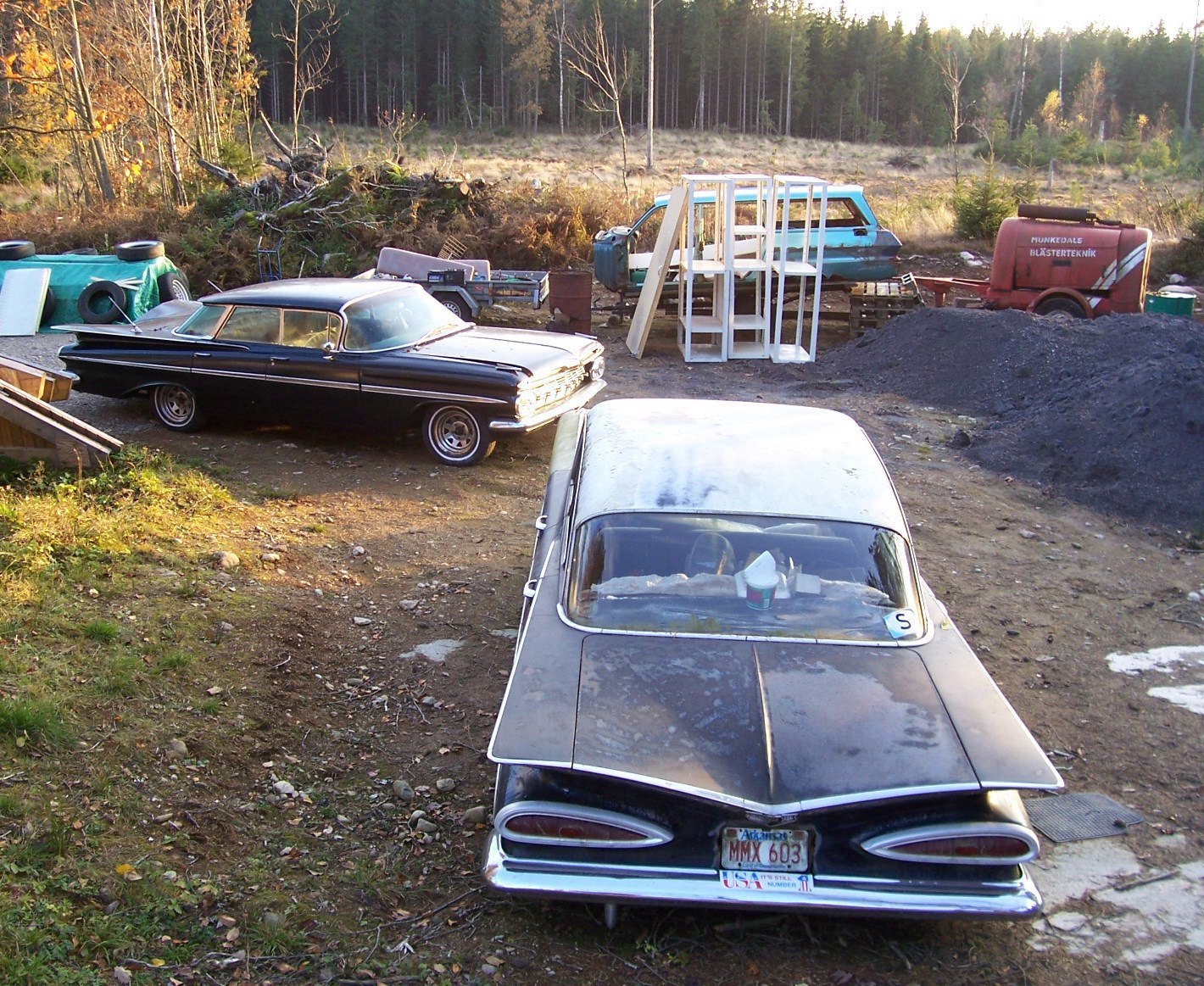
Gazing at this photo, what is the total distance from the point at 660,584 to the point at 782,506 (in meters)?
0.60

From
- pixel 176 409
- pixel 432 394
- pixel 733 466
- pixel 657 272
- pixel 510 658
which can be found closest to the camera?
pixel 733 466

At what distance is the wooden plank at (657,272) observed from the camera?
1306 centimetres

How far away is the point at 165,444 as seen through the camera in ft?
28.3

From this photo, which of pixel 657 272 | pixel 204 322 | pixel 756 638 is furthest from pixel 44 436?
pixel 657 272

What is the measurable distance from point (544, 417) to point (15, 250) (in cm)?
1107

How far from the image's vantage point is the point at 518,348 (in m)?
8.66

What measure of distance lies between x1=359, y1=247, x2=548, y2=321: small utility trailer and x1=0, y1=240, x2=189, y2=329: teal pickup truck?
297 centimetres

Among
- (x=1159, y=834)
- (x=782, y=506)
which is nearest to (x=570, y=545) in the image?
(x=782, y=506)

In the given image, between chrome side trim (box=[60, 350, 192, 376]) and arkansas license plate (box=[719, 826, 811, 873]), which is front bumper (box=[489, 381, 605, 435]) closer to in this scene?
chrome side trim (box=[60, 350, 192, 376])

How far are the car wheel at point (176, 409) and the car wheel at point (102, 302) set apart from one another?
210 inches

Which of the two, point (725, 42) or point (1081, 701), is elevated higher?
point (725, 42)

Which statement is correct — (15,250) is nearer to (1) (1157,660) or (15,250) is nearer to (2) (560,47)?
(1) (1157,660)

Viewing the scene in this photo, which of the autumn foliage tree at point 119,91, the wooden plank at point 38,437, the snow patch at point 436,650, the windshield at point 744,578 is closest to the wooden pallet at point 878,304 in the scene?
the wooden plank at point 38,437

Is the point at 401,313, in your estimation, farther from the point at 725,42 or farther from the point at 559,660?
the point at 725,42
